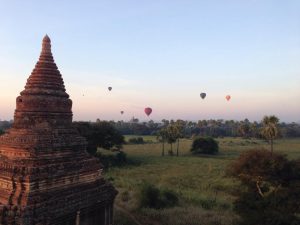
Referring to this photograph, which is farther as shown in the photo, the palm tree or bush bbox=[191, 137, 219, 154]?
bush bbox=[191, 137, 219, 154]

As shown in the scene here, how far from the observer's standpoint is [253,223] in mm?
15719

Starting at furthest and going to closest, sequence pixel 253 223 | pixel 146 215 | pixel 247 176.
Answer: pixel 146 215 → pixel 247 176 → pixel 253 223

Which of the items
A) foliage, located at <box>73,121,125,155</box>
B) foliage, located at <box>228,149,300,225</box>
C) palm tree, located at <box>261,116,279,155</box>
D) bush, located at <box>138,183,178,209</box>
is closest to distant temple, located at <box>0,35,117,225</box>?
foliage, located at <box>228,149,300,225</box>

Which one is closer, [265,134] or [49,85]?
[49,85]

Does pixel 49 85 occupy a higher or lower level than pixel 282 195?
higher

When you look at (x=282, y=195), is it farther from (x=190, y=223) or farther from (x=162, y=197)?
(x=162, y=197)

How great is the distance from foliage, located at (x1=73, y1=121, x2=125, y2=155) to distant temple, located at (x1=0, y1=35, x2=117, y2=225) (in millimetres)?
31458

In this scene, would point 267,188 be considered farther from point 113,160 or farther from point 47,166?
point 113,160

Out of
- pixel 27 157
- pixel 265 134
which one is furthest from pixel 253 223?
pixel 265 134

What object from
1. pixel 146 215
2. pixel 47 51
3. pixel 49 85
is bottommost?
pixel 146 215

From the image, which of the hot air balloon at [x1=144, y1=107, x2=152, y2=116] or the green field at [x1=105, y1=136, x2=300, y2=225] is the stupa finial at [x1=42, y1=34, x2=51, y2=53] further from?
the hot air balloon at [x1=144, y1=107, x2=152, y2=116]

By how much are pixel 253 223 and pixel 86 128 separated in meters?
33.1

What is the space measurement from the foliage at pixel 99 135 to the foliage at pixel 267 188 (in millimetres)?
29246

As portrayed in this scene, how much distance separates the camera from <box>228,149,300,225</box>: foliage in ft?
50.9
